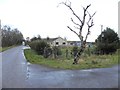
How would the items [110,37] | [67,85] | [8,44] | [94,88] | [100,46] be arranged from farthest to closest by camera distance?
[8,44] → [110,37] → [100,46] → [67,85] → [94,88]

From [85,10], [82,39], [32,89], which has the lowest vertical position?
[32,89]

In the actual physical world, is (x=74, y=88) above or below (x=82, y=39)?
below

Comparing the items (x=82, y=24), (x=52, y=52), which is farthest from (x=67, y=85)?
(x=52, y=52)

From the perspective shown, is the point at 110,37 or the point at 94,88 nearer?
the point at 94,88

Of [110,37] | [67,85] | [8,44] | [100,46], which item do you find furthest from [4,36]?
[67,85]

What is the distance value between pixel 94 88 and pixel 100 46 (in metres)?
29.1

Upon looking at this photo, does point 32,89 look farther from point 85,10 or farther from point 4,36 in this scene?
point 4,36

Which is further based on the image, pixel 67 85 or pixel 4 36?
pixel 4 36

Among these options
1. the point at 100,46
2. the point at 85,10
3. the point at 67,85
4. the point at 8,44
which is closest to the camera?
the point at 67,85

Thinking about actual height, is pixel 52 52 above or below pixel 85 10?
below

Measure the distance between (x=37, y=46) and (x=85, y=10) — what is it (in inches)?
754

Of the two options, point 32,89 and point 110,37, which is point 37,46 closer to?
point 110,37

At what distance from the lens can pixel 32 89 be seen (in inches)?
432

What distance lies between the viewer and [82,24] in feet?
77.3
